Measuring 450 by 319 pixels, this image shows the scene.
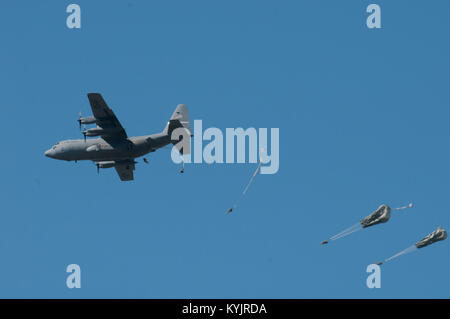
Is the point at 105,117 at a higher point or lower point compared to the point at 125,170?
higher

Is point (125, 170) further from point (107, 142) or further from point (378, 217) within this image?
point (378, 217)

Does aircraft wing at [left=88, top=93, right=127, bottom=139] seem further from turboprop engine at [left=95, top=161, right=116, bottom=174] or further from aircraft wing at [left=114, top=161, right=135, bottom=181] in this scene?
aircraft wing at [left=114, top=161, right=135, bottom=181]

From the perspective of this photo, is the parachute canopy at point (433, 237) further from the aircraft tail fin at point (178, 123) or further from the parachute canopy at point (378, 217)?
the aircraft tail fin at point (178, 123)

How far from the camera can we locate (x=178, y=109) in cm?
9531

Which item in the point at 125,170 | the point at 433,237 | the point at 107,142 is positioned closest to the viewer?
the point at 433,237

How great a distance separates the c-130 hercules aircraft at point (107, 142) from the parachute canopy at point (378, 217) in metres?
20.2

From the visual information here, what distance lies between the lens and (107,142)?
89188 millimetres

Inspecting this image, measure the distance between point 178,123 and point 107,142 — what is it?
24.6ft

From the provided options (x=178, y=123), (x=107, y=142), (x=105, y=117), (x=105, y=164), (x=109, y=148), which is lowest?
(x=105, y=164)

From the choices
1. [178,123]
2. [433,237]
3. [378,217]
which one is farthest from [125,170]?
[433,237]

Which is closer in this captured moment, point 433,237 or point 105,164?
point 433,237

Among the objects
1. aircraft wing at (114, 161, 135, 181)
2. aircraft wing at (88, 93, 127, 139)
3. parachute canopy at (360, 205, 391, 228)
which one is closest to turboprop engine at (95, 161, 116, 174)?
aircraft wing at (114, 161, 135, 181)
